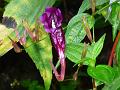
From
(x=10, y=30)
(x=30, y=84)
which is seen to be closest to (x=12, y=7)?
(x=10, y=30)

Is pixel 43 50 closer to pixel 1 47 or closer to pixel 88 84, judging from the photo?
pixel 1 47

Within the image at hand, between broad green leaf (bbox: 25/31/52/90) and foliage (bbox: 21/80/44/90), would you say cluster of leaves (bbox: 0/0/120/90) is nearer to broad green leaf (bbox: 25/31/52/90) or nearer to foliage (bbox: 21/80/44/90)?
broad green leaf (bbox: 25/31/52/90)

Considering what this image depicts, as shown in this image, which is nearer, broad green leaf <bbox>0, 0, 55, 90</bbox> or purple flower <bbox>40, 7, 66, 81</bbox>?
purple flower <bbox>40, 7, 66, 81</bbox>

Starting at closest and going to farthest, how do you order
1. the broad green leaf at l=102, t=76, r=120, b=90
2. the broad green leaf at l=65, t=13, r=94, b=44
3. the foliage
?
the broad green leaf at l=102, t=76, r=120, b=90, the broad green leaf at l=65, t=13, r=94, b=44, the foliage

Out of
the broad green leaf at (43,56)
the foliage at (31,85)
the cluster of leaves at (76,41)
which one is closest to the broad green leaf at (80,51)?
the cluster of leaves at (76,41)

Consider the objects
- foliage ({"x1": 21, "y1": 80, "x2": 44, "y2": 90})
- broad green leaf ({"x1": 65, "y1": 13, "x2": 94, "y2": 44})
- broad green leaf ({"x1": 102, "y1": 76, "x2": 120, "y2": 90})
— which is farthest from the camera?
foliage ({"x1": 21, "y1": 80, "x2": 44, "y2": 90})

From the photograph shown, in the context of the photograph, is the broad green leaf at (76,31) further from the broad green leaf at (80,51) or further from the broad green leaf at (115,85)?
the broad green leaf at (115,85)

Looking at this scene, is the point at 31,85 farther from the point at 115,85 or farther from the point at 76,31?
the point at 115,85

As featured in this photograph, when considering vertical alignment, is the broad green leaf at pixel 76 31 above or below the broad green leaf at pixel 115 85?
above

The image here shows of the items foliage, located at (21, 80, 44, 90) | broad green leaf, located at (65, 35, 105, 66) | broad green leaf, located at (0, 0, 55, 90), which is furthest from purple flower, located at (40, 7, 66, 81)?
A: foliage, located at (21, 80, 44, 90)
